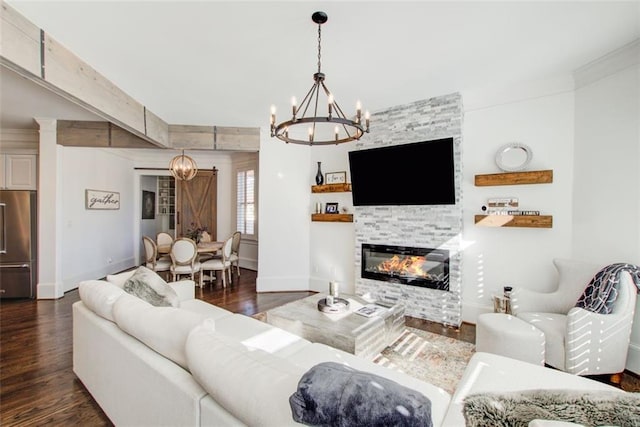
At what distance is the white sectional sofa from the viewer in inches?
40.9

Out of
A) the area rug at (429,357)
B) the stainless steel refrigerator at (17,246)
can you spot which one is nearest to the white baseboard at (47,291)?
the stainless steel refrigerator at (17,246)

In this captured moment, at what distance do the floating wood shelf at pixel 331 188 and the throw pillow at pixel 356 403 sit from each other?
12.7 ft

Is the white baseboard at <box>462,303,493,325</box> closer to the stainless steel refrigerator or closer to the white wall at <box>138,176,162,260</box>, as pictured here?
the stainless steel refrigerator

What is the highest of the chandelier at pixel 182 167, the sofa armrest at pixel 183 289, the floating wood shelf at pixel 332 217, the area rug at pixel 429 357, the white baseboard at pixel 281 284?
the chandelier at pixel 182 167

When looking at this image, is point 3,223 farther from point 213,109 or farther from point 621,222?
point 621,222

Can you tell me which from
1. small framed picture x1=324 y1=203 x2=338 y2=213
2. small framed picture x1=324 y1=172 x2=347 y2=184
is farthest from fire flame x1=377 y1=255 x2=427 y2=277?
Answer: small framed picture x1=324 y1=172 x2=347 y2=184

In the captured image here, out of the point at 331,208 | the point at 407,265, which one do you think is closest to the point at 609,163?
the point at 407,265

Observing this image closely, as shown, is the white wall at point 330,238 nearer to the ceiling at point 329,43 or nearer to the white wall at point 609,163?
the ceiling at point 329,43

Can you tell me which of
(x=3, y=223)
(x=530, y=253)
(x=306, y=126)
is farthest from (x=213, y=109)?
(x=530, y=253)

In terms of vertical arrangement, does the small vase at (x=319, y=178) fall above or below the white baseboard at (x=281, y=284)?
above

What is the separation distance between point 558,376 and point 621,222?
199 cm

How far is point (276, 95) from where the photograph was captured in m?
3.71

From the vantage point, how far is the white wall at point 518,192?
10.3 ft

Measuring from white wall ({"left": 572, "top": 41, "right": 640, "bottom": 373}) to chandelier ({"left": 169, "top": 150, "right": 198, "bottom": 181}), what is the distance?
575 cm
